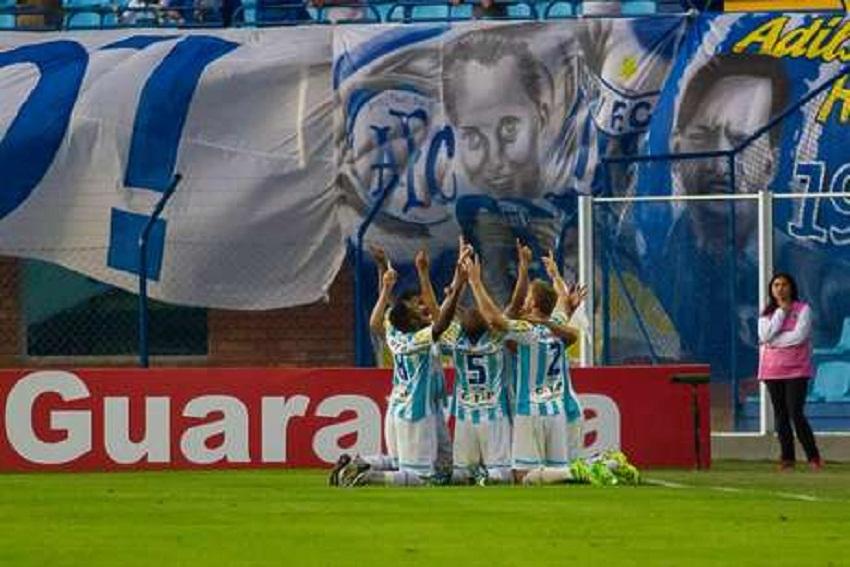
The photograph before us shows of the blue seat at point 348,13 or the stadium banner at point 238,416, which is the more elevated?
the blue seat at point 348,13

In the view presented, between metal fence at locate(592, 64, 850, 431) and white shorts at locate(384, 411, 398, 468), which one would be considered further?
metal fence at locate(592, 64, 850, 431)

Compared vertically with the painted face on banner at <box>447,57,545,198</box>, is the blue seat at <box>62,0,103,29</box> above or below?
above

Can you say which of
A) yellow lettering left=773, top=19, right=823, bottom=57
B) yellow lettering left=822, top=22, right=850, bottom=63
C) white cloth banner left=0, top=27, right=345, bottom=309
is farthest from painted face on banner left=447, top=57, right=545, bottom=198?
yellow lettering left=822, top=22, right=850, bottom=63

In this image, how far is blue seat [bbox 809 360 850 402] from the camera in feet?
97.0

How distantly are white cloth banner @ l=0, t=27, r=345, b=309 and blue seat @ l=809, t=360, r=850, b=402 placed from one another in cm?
508

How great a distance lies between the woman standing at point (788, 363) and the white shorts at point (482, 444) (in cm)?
378

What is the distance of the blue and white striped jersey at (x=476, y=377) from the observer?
24.6 m

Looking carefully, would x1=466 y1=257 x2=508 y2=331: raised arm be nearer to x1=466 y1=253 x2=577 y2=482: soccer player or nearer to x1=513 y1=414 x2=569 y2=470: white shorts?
x1=466 y1=253 x2=577 y2=482: soccer player

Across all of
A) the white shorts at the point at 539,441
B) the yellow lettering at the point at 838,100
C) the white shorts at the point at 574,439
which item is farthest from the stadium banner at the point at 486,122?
the white shorts at the point at 539,441

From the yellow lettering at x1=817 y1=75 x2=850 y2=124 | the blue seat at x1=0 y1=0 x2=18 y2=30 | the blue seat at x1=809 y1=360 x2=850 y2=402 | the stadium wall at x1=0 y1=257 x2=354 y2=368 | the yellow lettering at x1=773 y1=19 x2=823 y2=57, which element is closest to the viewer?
the blue seat at x1=809 y1=360 x2=850 y2=402

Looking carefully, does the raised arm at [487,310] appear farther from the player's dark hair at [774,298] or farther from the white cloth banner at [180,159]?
the white cloth banner at [180,159]

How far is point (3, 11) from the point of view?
1300 inches

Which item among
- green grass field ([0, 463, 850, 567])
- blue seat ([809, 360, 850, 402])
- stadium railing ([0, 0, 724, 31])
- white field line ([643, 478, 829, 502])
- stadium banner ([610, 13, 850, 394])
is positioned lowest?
white field line ([643, 478, 829, 502])

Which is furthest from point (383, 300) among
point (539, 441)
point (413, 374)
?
point (539, 441)
